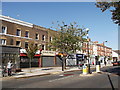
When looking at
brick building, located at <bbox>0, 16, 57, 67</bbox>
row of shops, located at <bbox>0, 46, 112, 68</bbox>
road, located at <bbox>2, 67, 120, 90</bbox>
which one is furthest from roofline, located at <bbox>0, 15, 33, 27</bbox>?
road, located at <bbox>2, 67, 120, 90</bbox>

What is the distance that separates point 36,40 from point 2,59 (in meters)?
14.5

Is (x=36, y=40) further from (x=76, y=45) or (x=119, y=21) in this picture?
(x=119, y=21)

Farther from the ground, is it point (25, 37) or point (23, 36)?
point (23, 36)

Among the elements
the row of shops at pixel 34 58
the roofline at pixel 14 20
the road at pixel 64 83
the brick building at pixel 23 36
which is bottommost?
the road at pixel 64 83

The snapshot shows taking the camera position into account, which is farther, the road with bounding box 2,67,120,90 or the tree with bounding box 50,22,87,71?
the tree with bounding box 50,22,87,71

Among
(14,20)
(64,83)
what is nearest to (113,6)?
(64,83)

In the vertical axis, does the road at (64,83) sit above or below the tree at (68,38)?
below

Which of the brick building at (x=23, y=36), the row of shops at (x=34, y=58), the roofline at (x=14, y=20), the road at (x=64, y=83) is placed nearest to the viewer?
the road at (x=64, y=83)

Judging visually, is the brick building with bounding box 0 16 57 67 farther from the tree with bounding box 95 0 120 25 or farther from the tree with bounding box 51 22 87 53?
the tree with bounding box 95 0 120 25

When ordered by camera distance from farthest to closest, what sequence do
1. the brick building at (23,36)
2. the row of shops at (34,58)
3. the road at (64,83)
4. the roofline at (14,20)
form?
the brick building at (23,36), the roofline at (14,20), the row of shops at (34,58), the road at (64,83)

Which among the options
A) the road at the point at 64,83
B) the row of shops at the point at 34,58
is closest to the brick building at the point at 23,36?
the row of shops at the point at 34,58

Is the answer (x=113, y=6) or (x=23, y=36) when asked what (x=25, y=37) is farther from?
(x=113, y=6)

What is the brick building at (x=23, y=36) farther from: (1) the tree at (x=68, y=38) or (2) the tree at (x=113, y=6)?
(2) the tree at (x=113, y=6)

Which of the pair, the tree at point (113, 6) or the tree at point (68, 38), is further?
the tree at point (68, 38)
